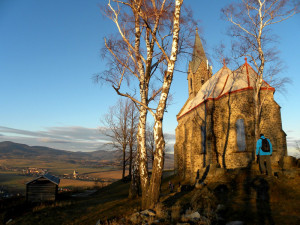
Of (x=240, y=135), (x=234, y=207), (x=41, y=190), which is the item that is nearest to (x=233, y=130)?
(x=240, y=135)

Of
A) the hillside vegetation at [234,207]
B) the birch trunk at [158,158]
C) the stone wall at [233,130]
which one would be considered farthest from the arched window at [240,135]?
the birch trunk at [158,158]

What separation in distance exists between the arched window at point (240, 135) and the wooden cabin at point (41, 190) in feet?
51.2

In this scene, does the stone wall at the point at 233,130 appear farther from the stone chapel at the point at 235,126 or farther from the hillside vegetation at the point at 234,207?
the hillside vegetation at the point at 234,207

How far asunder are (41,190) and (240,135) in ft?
55.6

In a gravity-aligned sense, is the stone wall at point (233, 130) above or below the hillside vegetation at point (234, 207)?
above

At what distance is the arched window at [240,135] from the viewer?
55.8 ft

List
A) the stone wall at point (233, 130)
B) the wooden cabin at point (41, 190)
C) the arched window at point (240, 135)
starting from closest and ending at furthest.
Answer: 1. the wooden cabin at point (41, 190)
2. the stone wall at point (233, 130)
3. the arched window at point (240, 135)

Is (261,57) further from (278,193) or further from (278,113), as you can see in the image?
(278,193)

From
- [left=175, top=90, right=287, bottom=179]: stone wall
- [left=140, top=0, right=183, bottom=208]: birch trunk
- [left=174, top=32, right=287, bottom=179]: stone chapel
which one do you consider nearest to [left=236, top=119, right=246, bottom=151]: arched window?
[left=174, top=32, right=287, bottom=179]: stone chapel

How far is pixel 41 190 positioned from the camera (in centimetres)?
1648

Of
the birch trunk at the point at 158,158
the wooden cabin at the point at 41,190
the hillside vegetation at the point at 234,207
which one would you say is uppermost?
the birch trunk at the point at 158,158

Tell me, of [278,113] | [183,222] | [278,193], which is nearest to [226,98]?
[278,113]

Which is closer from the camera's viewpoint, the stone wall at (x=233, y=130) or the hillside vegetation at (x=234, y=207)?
the hillside vegetation at (x=234, y=207)

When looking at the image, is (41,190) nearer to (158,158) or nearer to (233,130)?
(158,158)
